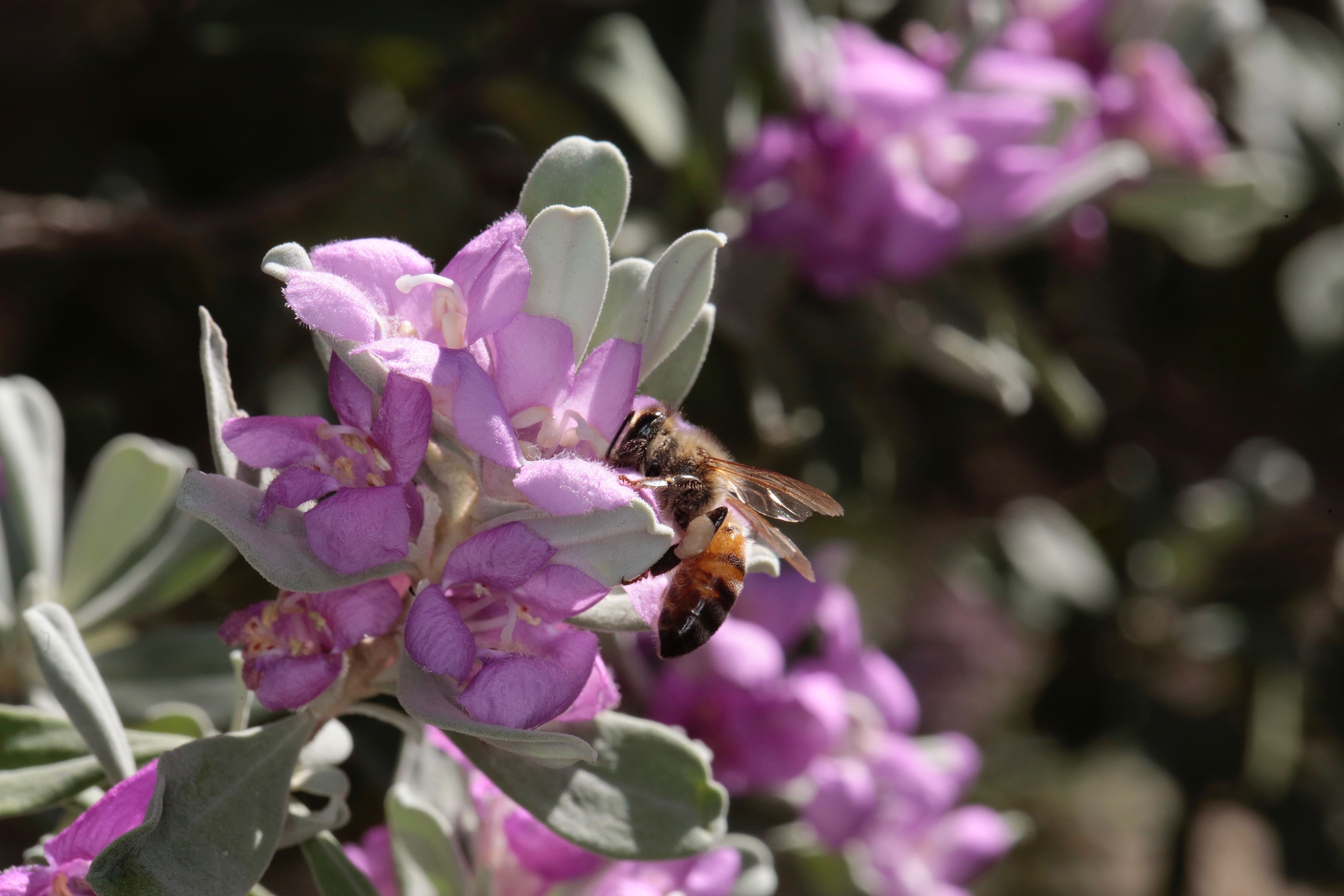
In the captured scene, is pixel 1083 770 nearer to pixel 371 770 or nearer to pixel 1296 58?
pixel 1296 58

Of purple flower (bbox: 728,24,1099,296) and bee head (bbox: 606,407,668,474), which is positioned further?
purple flower (bbox: 728,24,1099,296)

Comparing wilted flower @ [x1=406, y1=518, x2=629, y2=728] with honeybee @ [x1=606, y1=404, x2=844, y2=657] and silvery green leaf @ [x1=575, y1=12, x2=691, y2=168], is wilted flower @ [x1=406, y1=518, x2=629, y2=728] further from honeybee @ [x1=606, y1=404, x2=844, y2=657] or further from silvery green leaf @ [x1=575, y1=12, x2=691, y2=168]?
silvery green leaf @ [x1=575, y1=12, x2=691, y2=168]

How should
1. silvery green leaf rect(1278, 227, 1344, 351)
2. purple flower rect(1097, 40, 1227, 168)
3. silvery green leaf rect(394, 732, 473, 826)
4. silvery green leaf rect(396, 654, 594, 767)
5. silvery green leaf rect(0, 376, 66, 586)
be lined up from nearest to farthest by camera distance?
1. silvery green leaf rect(396, 654, 594, 767)
2. silvery green leaf rect(394, 732, 473, 826)
3. silvery green leaf rect(0, 376, 66, 586)
4. purple flower rect(1097, 40, 1227, 168)
5. silvery green leaf rect(1278, 227, 1344, 351)

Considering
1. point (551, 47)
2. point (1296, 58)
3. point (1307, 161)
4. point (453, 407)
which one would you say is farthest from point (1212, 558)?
point (453, 407)

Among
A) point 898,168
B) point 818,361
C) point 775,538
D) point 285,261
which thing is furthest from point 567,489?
point 818,361

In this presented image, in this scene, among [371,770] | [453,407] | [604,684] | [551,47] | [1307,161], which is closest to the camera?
[453,407]

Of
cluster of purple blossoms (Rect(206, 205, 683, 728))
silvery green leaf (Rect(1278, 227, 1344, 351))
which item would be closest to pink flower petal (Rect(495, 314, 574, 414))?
cluster of purple blossoms (Rect(206, 205, 683, 728))

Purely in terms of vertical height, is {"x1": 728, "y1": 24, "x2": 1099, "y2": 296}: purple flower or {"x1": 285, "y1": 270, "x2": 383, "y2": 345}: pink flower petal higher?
{"x1": 285, "y1": 270, "x2": 383, "y2": 345}: pink flower petal
